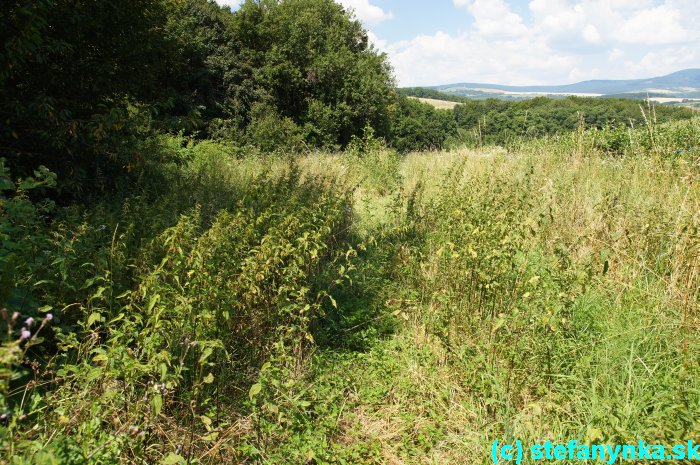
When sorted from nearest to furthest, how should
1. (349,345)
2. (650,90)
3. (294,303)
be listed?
(294,303) → (349,345) → (650,90)

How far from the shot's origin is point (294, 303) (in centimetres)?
297

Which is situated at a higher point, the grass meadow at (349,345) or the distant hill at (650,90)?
the distant hill at (650,90)

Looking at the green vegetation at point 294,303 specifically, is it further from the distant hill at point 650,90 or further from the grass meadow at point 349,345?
the distant hill at point 650,90

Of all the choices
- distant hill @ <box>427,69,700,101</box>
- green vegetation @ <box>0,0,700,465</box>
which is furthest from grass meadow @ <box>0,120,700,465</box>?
distant hill @ <box>427,69,700,101</box>

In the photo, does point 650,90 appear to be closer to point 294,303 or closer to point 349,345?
point 349,345

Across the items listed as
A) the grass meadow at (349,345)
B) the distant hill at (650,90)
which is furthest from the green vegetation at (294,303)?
the distant hill at (650,90)

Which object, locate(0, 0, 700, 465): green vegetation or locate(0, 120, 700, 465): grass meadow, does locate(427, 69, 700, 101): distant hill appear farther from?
locate(0, 120, 700, 465): grass meadow

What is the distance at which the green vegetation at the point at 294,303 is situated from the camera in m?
2.09

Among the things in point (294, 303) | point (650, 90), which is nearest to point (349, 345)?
point (294, 303)

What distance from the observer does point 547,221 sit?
4.46m

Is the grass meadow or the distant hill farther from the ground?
the distant hill

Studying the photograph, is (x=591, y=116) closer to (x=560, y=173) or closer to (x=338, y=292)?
(x=560, y=173)

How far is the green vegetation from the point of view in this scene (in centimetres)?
209

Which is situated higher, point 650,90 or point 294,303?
point 650,90
